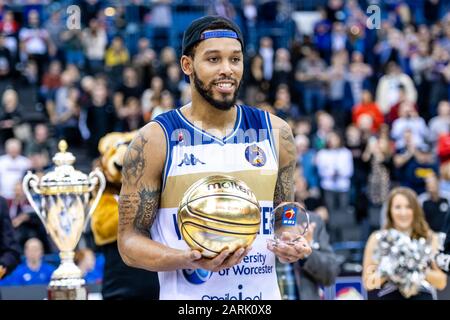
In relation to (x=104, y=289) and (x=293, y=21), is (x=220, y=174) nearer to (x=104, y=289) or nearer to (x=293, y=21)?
(x=104, y=289)

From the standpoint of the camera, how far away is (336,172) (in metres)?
17.0

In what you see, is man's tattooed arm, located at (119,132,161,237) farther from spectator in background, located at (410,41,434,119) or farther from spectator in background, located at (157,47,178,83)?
spectator in background, located at (410,41,434,119)

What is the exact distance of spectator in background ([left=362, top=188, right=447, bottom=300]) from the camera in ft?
26.3

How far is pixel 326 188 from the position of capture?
16969 mm

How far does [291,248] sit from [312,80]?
1677 centimetres

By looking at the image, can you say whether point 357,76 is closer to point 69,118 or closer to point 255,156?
point 69,118

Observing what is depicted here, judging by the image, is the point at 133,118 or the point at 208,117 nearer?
the point at 208,117

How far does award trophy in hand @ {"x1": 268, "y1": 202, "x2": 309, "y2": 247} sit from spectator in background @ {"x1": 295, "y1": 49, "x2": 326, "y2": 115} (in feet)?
51.4

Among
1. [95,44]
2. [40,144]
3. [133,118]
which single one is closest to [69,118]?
[133,118]

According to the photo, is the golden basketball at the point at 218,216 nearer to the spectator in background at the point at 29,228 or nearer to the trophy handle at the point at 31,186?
the trophy handle at the point at 31,186

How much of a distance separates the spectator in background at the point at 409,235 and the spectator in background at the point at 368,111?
32.0 ft

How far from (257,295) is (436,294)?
149 inches

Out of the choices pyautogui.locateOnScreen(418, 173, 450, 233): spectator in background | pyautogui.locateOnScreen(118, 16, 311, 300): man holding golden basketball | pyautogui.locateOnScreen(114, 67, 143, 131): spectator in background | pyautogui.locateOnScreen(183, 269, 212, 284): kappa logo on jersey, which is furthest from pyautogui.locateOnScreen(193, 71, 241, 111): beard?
pyautogui.locateOnScreen(114, 67, 143, 131): spectator in background
